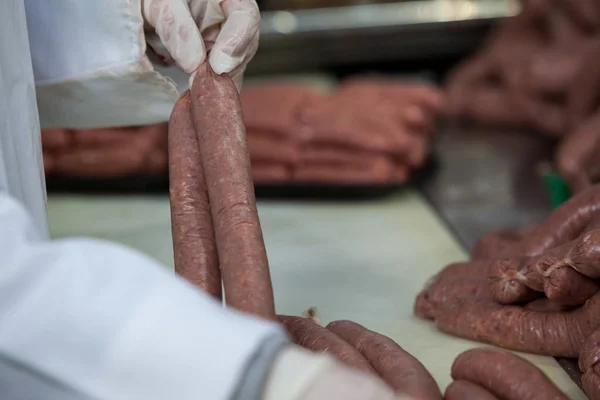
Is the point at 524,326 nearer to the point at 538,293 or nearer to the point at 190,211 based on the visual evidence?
the point at 538,293

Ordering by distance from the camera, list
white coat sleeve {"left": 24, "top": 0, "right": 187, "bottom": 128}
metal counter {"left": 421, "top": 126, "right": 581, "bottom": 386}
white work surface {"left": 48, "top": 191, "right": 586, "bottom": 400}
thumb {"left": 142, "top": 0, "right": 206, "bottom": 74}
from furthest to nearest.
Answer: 1. metal counter {"left": 421, "top": 126, "right": 581, "bottom": 386}
2. white work surface {"left": 48, "top": 191, "right": 586, "bottom": 400}
3. white coat sleeve {"left": 24, "top": 0, "right": 187, "bottom": 128}
4. thumb {"left": 142, "top": 0, "right": 206, "bottom": 74}

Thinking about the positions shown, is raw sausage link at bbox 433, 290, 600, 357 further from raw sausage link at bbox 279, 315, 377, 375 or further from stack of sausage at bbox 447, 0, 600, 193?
stack of sausage at bbox 447, 0, 600, 193

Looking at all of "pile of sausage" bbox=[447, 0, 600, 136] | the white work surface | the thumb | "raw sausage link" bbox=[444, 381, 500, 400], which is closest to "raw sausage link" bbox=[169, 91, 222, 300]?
the thumb

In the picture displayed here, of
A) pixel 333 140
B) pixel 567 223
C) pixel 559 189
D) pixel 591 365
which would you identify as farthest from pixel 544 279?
pixel 333 140

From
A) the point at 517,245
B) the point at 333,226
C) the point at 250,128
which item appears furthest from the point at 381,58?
the point at 517,245

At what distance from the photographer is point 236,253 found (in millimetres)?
1963

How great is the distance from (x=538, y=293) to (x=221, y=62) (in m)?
1.16

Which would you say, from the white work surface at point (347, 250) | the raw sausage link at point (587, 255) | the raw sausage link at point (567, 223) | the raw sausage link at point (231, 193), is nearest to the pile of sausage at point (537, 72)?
the white work surface at point (347, 250)

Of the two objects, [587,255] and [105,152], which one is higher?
[587,255]

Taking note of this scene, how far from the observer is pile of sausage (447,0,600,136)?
207 inches

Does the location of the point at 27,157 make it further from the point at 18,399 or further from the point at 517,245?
the point at 517,245

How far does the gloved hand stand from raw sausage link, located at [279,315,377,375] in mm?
687

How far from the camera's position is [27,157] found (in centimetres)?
222

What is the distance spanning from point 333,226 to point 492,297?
158 cm
